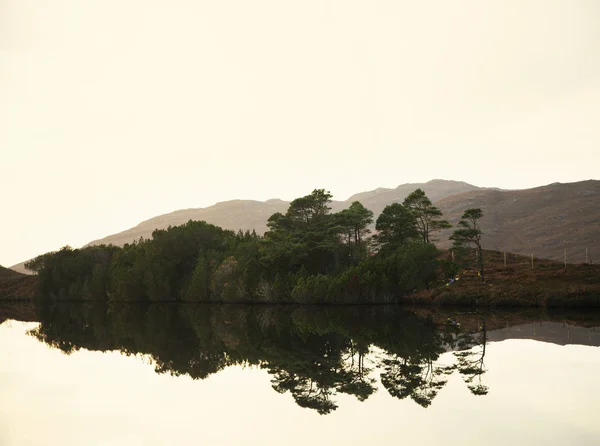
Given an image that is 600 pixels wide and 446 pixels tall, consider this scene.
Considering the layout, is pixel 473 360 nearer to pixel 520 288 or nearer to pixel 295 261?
pixel 520 288

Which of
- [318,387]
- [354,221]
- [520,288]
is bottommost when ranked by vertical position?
[520,288]

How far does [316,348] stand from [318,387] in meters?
10.0

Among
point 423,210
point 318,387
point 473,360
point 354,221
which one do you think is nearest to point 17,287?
point 354,221

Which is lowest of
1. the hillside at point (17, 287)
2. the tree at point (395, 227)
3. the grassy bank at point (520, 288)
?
the hillside at point (17, 287)

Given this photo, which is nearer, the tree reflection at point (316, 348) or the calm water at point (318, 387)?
the calm water at point (318, 387)

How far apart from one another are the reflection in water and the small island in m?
10.8

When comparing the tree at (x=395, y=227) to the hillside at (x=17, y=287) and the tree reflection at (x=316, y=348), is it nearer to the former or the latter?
the tree reflection at (x=316, y=348)

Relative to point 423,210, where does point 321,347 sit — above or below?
below

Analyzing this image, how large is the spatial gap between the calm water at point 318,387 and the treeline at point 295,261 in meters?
25.1

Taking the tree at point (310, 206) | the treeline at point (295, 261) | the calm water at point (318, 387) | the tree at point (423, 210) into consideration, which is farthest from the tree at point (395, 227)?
the calm water at point (318, 387)

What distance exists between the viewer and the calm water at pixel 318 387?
46.6 feet

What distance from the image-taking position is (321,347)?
97.7ft

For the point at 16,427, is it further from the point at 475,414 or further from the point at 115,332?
the point at 115,332

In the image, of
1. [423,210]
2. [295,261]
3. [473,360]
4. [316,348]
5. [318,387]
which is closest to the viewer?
[318,387]
